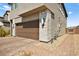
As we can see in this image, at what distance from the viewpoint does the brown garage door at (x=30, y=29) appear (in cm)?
849

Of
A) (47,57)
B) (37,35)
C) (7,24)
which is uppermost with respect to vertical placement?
(7,24)

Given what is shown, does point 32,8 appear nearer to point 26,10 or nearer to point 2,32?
point 26,10

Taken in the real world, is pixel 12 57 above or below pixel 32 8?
below

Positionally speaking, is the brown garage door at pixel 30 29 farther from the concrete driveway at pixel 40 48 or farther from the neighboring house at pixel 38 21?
the concrete driveway at pixel 40 48

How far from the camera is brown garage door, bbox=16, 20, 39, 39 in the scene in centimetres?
849

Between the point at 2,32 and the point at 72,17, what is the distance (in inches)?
320

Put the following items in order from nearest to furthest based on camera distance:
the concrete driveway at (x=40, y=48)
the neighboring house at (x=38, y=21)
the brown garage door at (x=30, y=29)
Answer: the concrete driveway at (x=40, y=48) → the neighboring house at (x=38, y=21) → the brown garage door at (x=30, y=29)

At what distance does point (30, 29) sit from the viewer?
9289 millimetres

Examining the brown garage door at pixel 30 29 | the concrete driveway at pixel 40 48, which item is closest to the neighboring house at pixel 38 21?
the brown garage door at pixel 30 29

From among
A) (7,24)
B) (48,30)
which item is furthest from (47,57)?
(7,24)

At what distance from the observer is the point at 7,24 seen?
15906 millimetres

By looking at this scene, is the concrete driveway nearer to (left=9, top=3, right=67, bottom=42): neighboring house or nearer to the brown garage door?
(left=9, top=3, right=67, bottom=42): neighboring house

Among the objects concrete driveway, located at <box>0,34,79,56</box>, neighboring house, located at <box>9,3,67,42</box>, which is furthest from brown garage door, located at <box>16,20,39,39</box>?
concrete driveway, located at <box>0,34,79,56</box>

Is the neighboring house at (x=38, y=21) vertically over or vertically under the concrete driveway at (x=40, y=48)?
over
